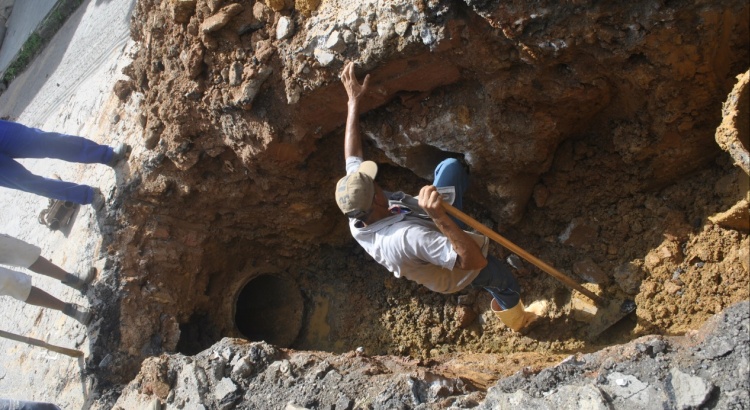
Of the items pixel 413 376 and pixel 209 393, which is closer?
pixel 413 376

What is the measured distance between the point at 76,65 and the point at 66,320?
292 cm

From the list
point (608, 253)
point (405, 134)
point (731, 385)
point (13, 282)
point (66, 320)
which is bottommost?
point (731, 385)

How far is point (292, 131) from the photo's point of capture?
10.5 ft

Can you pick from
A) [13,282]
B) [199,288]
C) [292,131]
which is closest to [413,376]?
[292,131]

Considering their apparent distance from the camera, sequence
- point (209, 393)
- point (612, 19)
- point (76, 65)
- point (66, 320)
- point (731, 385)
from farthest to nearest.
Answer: point (76, 65)
point (66, 320)
point (209, 393)
point (612, 19)
point (731, 385)

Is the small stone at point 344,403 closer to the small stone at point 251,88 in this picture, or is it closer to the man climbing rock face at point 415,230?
the man climbing rock face at point 415,230

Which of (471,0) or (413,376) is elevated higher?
(471,0)

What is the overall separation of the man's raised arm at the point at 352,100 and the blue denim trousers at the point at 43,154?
2000 millimetres

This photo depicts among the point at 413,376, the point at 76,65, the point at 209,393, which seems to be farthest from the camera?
the point at 76,65

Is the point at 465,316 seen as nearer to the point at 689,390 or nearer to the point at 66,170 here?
the point at 689,390

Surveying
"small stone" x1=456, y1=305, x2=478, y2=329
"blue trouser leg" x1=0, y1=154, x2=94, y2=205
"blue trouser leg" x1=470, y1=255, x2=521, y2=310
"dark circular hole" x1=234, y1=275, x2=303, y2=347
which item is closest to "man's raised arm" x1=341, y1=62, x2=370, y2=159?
"blue trouser leg" x1=470, y1=255, x2=521, y2=310

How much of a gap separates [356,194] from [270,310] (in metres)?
2.15

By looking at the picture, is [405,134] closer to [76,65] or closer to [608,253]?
[608,253]

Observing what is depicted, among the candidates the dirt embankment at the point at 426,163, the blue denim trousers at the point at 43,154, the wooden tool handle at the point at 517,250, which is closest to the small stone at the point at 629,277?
the dirt embankment at the point at 426,163
